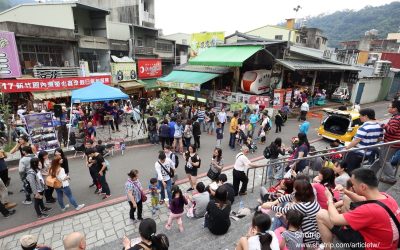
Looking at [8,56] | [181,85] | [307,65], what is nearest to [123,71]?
[181,85]

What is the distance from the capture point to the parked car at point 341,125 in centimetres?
1070

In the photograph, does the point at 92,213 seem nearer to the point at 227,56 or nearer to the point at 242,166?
the point at 242,166

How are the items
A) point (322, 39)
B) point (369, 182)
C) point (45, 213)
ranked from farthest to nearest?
1. point (322, 39)
2. point (45, 213)
3. point (369, 182)

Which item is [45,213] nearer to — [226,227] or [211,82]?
[226,227]

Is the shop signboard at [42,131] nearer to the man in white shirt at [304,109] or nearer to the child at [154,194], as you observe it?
the child at [154,194]

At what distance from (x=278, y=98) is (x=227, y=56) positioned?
5.24m

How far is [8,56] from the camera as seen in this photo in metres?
14.3

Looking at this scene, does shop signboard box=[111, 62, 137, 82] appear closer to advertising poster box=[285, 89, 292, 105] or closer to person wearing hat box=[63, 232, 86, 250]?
advertising poster box=[285, 89, 292, 105]

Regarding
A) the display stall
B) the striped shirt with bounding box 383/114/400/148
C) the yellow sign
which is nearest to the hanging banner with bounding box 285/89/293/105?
the yellow sign

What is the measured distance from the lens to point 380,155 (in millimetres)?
5133

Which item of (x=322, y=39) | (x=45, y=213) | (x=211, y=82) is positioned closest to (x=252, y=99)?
(x=211, y=82)

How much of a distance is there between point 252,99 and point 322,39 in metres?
27.2

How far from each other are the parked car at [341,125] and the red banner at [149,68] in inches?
727

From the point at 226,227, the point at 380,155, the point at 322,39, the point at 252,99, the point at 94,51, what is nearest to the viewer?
the point at 226,227
